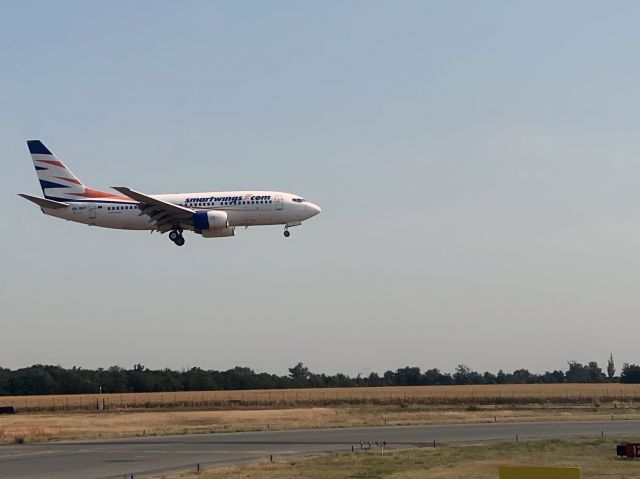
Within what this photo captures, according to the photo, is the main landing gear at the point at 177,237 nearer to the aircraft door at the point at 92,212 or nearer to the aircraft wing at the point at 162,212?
the aircraft wing at the point at 162,212

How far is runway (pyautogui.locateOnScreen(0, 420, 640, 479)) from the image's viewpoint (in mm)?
38000

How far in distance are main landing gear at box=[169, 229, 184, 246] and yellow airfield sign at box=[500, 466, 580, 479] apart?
4817 centimetres

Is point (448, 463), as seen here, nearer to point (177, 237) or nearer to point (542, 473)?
point (542, 473)

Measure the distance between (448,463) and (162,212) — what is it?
31.3 metres

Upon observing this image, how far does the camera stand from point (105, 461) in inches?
1604

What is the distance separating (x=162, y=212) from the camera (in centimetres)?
6341

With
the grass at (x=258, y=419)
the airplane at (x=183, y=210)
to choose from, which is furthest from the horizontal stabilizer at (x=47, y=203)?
the grass at (x=258, y=419)

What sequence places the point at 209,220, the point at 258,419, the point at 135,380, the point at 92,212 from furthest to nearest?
the point at 135,380 < the point at 258,419 < the point at 92,212 < the point at 209,220

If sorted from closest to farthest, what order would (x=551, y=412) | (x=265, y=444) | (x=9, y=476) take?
1. (x=9, y=476)
2. (x=265, y=444)
3. (x=551, y=412)

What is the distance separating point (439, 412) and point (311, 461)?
37.8m

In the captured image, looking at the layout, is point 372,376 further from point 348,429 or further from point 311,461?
point 311,461

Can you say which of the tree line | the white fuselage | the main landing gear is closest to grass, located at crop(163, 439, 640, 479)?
the white fuselage

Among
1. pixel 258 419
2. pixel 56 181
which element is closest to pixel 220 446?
pixel 258 419

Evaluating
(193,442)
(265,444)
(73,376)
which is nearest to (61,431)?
(193,442)
